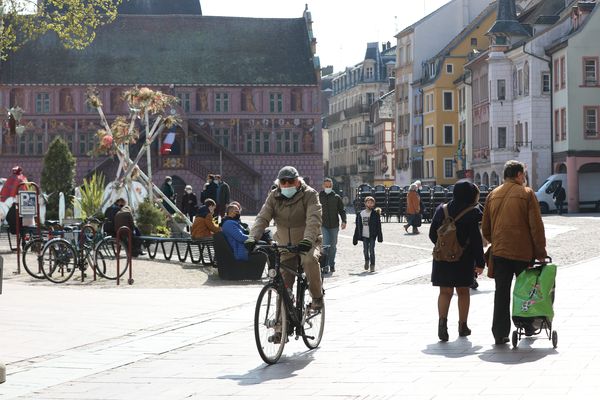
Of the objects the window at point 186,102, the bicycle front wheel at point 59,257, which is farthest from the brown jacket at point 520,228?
the window at point 186,102

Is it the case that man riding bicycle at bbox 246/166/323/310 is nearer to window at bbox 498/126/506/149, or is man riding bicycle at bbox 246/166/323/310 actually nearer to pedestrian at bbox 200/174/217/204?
pedestrian at bbox 200/174/217/204

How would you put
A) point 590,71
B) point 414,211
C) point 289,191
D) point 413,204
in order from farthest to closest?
point 590,71 → point 413,204 → point 414,211 → point 289,191

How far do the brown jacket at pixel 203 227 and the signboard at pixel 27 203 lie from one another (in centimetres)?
323

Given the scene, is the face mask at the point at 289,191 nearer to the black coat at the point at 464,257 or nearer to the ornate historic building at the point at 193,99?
the black coat at the point at 464,257

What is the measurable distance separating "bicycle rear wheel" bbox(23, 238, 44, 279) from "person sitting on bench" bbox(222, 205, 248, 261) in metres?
3.18

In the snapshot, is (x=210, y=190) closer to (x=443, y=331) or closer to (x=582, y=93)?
(x=443, y=331)

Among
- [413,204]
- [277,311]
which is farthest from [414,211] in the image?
[277,311]

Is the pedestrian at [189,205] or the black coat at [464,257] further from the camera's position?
the pedestrian at [189,205]

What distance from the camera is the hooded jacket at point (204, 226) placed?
26.5 metres

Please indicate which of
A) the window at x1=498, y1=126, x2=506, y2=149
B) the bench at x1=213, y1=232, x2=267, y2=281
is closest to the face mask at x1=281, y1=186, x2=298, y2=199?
the bench at x1=213, y1=232, x2=267, y2=281

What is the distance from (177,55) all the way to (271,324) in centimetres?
8689

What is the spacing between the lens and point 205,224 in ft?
87.0

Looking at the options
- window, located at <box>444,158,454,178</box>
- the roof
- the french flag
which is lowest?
window, located at <box>444,158,454,178</box>

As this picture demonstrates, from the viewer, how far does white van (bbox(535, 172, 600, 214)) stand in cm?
6731
